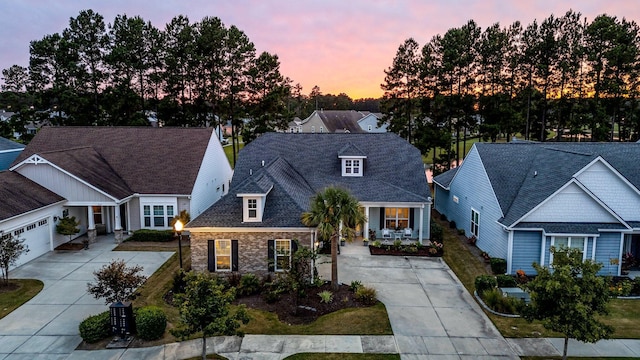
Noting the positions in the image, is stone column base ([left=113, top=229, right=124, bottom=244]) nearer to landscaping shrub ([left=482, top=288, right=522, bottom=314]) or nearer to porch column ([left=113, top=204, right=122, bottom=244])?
porch column ([left=113, top=204, right=122, bottom=244])

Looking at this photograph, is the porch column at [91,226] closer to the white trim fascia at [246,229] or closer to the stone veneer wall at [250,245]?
the stone veneer wall at [250,245]

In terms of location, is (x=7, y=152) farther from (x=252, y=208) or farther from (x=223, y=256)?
(x=252, y=208)

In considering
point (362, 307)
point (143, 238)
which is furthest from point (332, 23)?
point (362, 307)

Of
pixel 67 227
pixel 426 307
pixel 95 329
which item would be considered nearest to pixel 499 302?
pixel 426 307

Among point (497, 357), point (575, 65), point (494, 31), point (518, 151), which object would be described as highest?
point (494, 31)

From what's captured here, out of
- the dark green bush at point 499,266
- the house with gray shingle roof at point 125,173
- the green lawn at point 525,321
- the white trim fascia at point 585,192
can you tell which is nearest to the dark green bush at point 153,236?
the house with gray shingle roof at point 125,173

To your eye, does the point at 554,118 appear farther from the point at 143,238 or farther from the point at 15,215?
the point at 15,215

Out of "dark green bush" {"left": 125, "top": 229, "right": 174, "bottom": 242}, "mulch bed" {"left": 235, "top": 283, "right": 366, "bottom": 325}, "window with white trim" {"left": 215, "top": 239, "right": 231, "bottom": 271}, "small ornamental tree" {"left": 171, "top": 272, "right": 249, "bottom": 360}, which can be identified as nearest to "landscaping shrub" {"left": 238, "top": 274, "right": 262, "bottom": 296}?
"mulch bed" {"left": 235, "top": 283, "right": 366, "bottom": 325}
